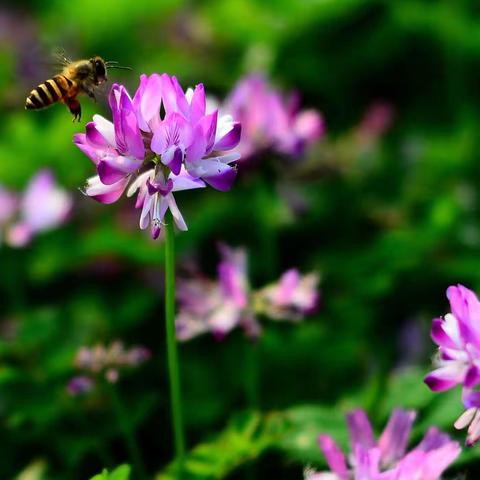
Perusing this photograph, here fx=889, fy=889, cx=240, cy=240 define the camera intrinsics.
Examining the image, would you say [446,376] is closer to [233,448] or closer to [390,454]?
[390,454]

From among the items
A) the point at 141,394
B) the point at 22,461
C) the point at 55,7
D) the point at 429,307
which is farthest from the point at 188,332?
the point at 55,7

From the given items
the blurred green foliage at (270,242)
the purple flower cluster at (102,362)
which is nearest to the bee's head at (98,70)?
the blurred green foliage at (270,242)

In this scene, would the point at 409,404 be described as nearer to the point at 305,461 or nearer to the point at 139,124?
the point at 305,461

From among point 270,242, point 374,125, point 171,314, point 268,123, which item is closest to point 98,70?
point 171,314

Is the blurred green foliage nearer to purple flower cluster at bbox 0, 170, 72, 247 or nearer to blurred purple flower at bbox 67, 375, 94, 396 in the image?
blurred purple flower at bbox 67, 375, 94, 396

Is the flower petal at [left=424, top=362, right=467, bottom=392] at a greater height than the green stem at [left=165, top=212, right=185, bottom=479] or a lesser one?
lesser

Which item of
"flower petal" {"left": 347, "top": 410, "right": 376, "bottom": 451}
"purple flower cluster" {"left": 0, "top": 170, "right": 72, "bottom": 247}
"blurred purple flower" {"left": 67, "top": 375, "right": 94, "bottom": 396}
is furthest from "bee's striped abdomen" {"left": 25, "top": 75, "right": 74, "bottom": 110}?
"flower petal" {"left": 347, "top": 410, "right": 376, "bottom": 451}
